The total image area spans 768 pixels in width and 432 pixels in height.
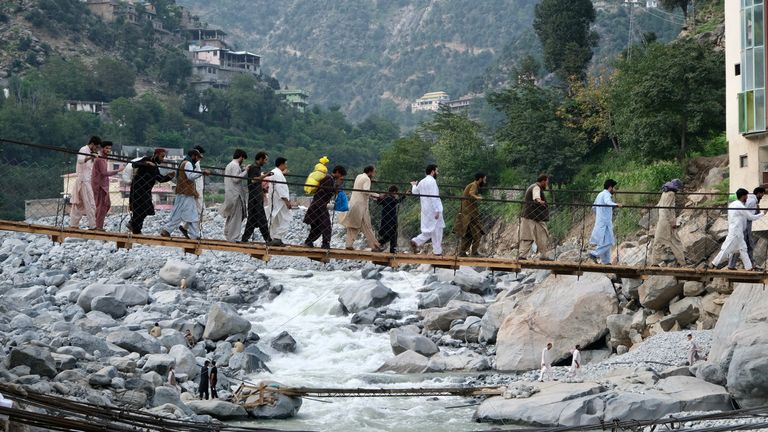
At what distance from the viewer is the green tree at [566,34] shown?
2168 inches

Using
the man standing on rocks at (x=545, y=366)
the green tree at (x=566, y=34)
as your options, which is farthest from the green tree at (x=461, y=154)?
the man standing on rocks at (x=545, y=366)

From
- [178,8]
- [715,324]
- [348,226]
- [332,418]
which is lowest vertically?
[332,418]

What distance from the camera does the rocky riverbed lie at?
22109 mm

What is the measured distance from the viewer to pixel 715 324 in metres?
26.1

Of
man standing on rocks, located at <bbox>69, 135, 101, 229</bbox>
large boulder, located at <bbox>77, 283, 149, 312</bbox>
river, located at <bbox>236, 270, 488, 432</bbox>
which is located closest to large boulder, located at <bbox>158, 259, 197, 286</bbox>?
river, located at <bbox>236, 270, 488, 432</bbox>

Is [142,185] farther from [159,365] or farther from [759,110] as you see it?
[759,110]

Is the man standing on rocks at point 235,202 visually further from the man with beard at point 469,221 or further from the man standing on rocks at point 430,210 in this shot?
the man with beard at point 469,221

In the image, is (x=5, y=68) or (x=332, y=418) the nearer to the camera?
(x=332, y=418)

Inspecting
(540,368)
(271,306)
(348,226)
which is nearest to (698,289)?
(540,368)

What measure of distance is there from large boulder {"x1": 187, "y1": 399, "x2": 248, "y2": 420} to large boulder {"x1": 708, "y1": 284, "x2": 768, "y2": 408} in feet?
27.4

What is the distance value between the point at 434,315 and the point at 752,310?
37.7 ft

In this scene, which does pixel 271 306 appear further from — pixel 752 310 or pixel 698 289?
pixel 752 310

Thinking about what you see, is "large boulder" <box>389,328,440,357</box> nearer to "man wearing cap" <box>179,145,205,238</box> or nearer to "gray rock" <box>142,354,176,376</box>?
"gray rock" <box>142,354,176,376</box>

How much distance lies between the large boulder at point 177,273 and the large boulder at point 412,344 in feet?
39.4
